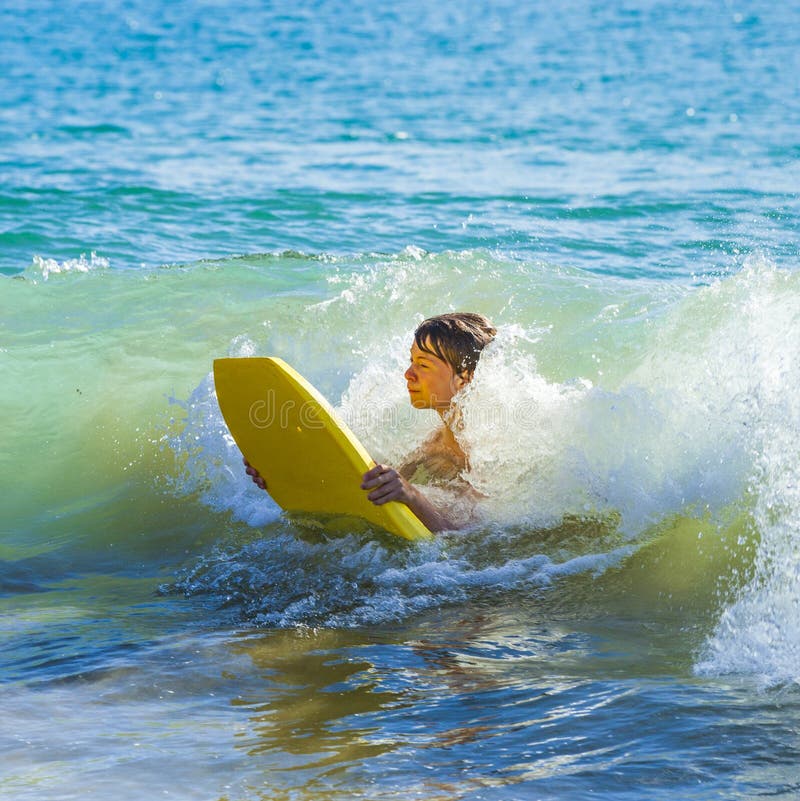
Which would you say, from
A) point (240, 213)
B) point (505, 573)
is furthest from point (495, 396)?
point (240, 213)

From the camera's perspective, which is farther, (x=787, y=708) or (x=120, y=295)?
(x=120, y=295)

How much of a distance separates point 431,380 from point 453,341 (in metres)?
0.19

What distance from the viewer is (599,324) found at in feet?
24.1

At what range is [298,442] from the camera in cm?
471

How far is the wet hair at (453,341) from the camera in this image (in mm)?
4922

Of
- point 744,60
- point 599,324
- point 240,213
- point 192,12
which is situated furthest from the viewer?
point 192,12

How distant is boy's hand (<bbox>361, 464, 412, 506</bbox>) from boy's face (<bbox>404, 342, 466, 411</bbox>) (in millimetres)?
488

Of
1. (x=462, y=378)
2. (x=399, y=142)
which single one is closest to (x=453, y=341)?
(x=462, y=378)

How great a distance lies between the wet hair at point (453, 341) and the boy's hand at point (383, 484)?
63 centimetres

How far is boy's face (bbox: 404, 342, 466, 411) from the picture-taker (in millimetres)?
4926

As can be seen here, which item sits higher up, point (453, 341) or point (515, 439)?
point (453, 341)

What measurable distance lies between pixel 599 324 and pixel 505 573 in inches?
121

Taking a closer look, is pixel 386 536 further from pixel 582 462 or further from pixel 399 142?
pixel 399 142

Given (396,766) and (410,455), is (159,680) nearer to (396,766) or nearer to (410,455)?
(396,766)
